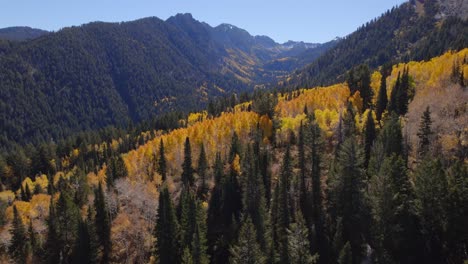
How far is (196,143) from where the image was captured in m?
138

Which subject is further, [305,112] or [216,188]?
[305,112]

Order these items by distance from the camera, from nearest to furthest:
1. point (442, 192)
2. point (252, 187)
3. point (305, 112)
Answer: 1. point (442, 192)
2. point (252, 187)
3. point (305, 112)

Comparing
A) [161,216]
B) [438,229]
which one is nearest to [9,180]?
[161,216]

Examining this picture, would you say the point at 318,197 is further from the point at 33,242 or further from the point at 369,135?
the point at 33,242

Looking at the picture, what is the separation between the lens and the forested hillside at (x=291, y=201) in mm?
63781

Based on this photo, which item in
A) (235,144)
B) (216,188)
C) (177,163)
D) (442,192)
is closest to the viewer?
(442,192)

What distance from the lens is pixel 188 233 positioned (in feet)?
247

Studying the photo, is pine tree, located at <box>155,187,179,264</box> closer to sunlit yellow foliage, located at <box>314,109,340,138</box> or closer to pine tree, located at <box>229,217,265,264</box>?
pine tree, located at <box>229,217,265,264</box>

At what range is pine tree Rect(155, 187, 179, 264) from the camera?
7356 cm

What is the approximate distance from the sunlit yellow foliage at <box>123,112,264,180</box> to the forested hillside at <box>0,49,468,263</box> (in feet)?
3.06

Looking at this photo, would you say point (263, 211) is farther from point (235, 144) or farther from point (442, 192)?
point (235, 144)

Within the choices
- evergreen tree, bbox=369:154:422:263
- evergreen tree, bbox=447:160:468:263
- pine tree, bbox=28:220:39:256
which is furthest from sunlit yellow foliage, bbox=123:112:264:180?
evergreen tree, bbox=447:160:468:263

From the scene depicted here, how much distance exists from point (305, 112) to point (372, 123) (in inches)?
1820

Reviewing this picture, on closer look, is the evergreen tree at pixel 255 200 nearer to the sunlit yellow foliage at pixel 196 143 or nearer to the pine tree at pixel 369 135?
the pine tree at pixel 369 135
